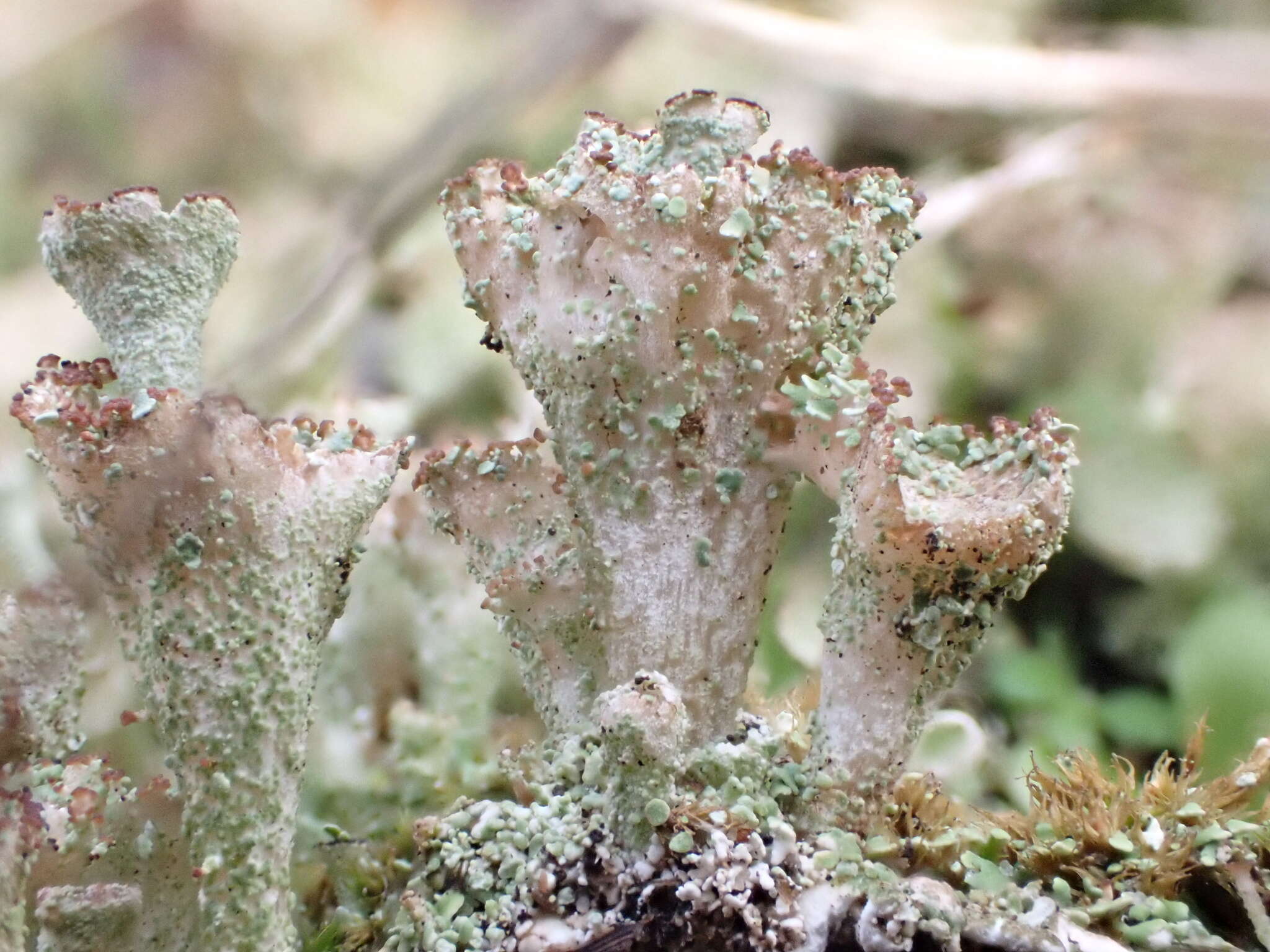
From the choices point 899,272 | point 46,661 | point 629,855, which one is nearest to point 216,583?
point 46,661

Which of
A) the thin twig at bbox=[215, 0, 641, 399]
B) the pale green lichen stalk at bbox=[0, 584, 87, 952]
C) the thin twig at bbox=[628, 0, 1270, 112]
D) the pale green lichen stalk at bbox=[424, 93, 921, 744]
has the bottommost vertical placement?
the pale green lichen stalk at bbox=[0, 584, 87, 952]

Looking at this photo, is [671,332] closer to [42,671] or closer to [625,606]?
[625,606]

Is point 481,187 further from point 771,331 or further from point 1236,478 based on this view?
point 1236,478

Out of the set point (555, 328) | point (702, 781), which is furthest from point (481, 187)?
point (702, 781)

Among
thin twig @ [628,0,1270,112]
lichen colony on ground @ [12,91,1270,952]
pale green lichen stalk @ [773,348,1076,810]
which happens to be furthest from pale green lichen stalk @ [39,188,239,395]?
thin twig @ [628,0,1270,112]

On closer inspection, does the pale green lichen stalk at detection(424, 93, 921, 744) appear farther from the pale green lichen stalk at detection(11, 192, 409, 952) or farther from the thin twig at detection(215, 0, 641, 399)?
the thin twig at detection(215, 0, 641, 399)
